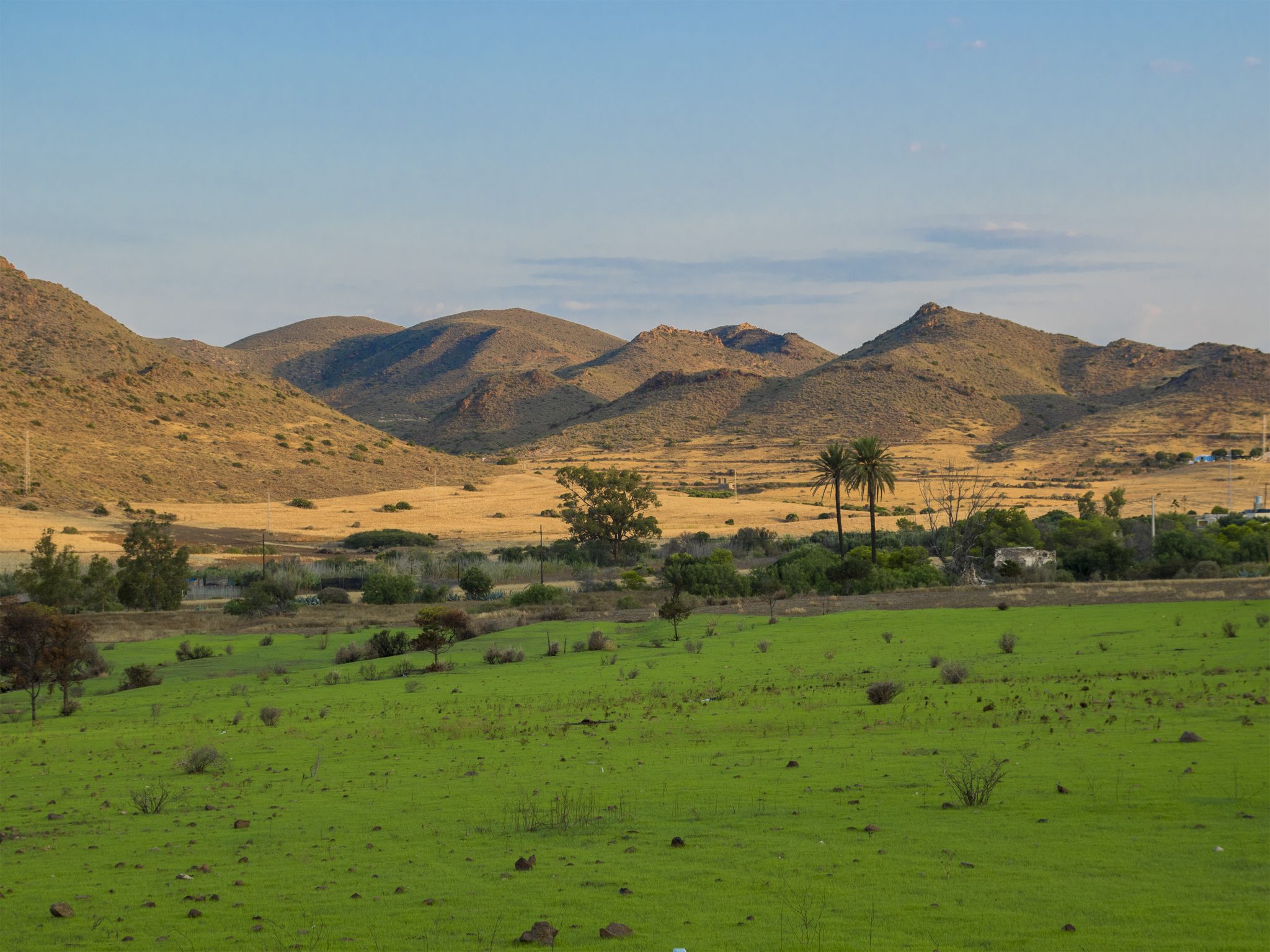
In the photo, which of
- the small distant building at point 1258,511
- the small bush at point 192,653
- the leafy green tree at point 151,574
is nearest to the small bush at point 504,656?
the small bush at point 192,653

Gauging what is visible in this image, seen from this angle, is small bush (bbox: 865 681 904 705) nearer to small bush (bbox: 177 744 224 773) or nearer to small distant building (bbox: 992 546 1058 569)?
small bush (bbox: 177 744 224 773)

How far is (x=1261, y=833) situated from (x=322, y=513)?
81666mm

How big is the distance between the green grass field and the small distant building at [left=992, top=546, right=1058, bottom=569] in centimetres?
2758

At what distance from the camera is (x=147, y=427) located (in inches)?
3688

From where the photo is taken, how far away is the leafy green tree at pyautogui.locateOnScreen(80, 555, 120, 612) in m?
46.8

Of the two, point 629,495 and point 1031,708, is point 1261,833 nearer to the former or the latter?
point 1031,708

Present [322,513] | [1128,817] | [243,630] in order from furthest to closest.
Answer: [322,513], [243,630], [1128,817]

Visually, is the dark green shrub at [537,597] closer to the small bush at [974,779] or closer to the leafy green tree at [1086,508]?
the leafy green tree at [1086,508]

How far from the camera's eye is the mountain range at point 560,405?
303 feet

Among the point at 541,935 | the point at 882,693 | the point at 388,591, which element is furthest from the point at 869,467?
the point at 541,935

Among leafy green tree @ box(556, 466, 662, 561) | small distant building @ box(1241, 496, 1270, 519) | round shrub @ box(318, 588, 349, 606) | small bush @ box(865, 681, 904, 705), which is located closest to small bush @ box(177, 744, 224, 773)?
small bush @ box(865, 681, 904, 705)

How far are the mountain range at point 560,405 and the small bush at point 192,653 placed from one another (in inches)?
2118

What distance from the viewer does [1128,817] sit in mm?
10062

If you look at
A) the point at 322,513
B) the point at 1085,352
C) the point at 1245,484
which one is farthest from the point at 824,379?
the point at 322,513
